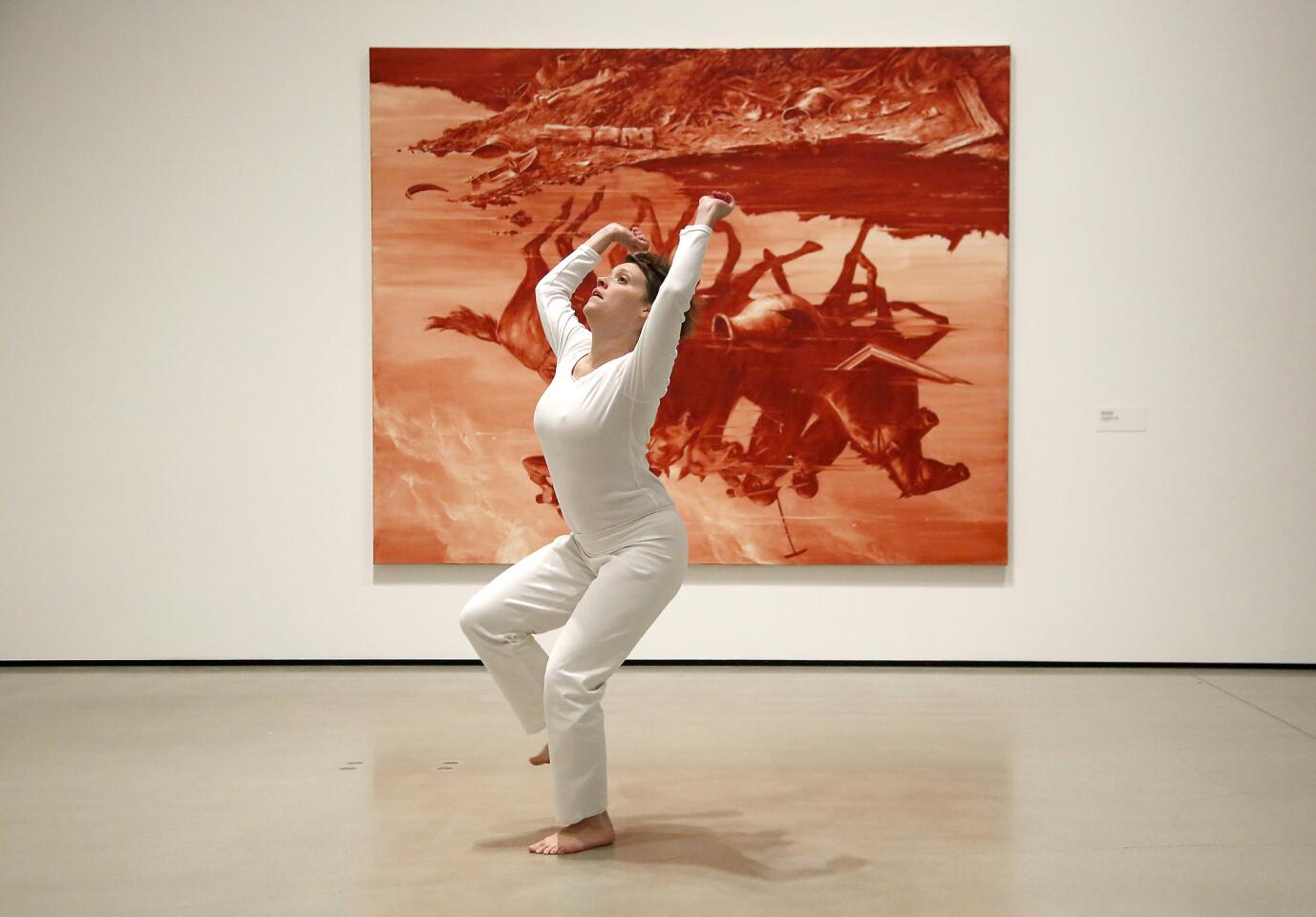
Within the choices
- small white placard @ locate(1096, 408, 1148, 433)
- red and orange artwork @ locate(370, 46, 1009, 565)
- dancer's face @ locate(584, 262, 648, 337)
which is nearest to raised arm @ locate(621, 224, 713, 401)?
dancer's face @ locate(584, 262, 648, 337)

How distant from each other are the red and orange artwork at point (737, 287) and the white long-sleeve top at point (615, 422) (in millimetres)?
2388

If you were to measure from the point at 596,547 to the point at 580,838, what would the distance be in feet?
2.31

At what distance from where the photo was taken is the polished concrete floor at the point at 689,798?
8.48 feet

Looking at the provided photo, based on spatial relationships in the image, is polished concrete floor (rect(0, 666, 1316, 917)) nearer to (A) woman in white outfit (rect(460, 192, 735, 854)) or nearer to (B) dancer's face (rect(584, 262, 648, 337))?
(A) woman in white outfit (rect(460, 192, 735, 854))

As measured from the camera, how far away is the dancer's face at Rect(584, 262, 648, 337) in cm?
298

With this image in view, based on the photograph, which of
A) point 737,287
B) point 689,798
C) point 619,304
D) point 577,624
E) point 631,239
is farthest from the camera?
point 737,287

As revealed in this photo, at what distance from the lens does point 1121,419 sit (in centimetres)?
540

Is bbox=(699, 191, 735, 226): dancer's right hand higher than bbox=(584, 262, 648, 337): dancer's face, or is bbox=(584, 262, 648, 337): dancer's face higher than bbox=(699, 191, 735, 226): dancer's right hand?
bbox=(699, 191, 735, 226): dancer's right hand

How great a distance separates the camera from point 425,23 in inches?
215

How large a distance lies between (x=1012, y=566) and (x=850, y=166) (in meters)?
1.96

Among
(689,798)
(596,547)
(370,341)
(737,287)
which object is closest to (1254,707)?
(689,798)

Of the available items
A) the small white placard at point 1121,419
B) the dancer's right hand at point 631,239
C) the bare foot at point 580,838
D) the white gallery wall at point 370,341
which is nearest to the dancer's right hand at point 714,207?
the dancer's right hand at point 631,239

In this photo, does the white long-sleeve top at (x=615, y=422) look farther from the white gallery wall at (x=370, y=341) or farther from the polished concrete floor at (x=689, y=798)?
the white gallery wall at (x=370, y=341)

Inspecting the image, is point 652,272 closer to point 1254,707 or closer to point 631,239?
point 631,239
